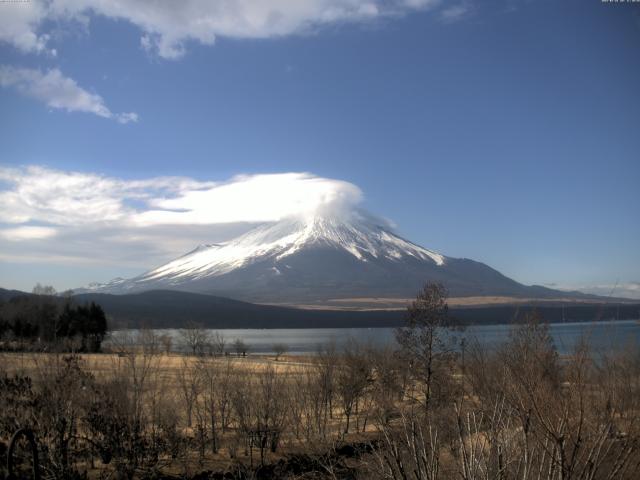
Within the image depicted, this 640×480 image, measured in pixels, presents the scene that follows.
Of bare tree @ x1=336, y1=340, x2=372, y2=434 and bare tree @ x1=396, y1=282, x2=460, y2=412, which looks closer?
bare tree @ x1=396, y1=282, x2=460, y2=412

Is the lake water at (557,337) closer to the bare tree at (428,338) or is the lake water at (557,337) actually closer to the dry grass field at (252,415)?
A: the dry grass field at (252,415)

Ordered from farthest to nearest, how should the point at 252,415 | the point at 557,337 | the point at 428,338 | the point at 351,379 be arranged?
the point at 557,337, the point at 351,379, the point at 428,338, the point at 252,415

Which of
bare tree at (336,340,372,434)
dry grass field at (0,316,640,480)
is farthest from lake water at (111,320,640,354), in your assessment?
bare tree at (336,340,372,434)

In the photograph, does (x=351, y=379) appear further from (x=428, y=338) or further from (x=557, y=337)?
(x=557, y=337)

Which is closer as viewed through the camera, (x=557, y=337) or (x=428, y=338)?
(x=428, y=338)

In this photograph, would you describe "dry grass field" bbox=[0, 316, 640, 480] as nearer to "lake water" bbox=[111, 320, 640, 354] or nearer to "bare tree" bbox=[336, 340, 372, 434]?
"bare tree" bbox=[336, 340, 372, 434]

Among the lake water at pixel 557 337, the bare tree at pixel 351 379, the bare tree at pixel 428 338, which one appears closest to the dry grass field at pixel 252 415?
the bare tree at pixel 428 338

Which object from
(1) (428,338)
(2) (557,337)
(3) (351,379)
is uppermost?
(1) (428,338)

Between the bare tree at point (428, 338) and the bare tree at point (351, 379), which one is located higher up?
the bare tree at point (428, 338)

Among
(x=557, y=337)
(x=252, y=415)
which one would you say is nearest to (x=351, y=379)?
(x=252, y=415)

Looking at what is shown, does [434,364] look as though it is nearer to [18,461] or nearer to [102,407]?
[102,407]

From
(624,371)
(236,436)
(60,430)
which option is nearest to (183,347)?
(236,436)

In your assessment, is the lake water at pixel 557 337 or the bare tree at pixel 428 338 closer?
the lake water at pixel 557 337

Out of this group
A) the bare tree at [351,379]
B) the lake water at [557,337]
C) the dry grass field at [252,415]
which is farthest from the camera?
the bare tree at [351,379]
